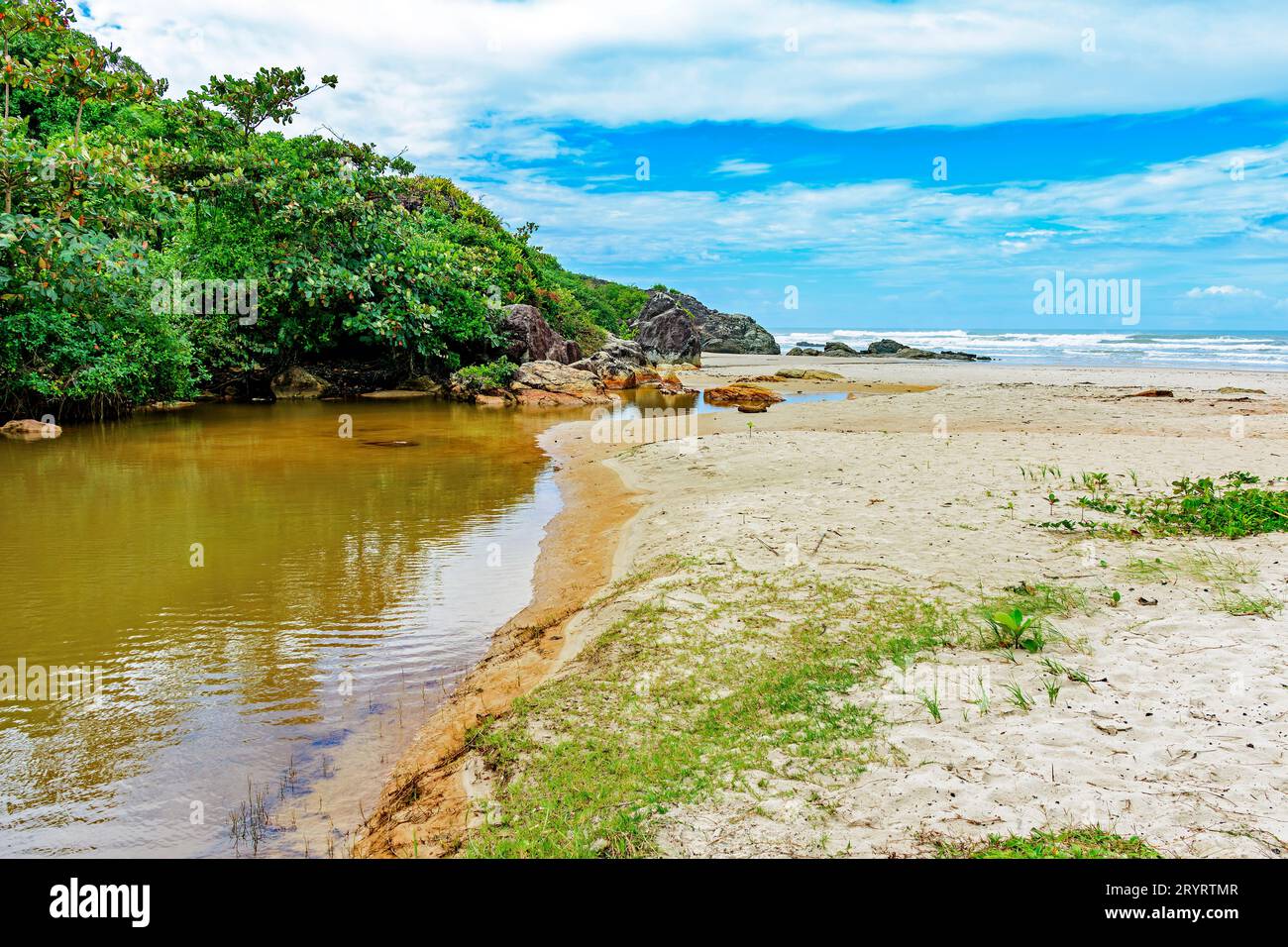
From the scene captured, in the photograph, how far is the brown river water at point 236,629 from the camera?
13.7 feet

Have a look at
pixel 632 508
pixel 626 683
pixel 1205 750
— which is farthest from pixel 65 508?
pixel 1205 750

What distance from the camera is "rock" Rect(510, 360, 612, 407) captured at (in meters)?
27.2

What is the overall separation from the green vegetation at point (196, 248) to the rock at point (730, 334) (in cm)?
2876

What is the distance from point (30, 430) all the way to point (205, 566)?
13.8 meters

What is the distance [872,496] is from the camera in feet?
31.7

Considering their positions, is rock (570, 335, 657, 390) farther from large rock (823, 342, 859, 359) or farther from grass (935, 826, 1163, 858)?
grass (935, 826, 1163, 858)

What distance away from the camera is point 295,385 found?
28.1 meters

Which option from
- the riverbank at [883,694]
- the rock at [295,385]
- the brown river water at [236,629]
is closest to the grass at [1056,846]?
the riverbank at [883,694]

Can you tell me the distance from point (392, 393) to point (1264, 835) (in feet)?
95.7

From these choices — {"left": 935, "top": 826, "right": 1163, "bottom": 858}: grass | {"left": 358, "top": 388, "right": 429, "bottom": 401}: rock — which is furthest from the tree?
{"left": 935, "top": 826, "right": 1163, "bottom": 858}: grass

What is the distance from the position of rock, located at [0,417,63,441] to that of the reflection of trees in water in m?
0.56

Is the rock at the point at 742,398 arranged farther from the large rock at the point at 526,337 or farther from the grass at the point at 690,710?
the grass at the point at 690,710

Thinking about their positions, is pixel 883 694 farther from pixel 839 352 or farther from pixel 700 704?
pixel 839 352
